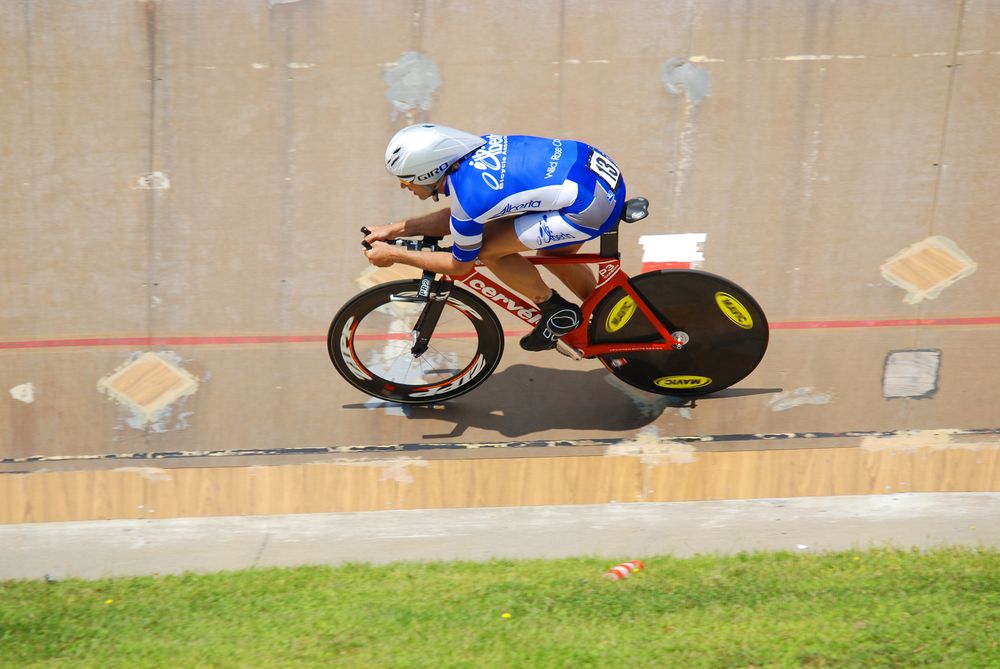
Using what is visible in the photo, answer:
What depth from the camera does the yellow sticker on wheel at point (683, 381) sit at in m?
5.21

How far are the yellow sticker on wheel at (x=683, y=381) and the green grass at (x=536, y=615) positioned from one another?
1258 millimetres

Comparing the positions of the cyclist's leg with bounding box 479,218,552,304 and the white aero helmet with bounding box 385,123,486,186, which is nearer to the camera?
the white aero helmet with bounding box 385,123,486,186

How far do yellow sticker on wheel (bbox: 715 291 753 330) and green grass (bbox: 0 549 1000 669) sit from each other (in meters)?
1.31

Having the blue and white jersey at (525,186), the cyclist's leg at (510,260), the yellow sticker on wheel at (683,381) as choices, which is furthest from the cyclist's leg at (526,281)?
the yellow sticker on wheel at (683,381)

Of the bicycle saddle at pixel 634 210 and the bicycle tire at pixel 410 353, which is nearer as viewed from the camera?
the bicycle saddle at pixel 634 210

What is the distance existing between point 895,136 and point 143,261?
482 centimetres

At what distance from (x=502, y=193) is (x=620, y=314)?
104cm

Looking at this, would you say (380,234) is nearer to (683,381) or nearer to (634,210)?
(634,210)

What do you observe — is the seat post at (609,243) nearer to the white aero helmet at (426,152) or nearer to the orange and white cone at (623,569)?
the white aero helmet at (426,152)

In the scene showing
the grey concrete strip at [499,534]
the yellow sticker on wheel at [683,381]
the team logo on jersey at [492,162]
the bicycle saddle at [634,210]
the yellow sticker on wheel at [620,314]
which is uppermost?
the team logo on jersey at [492,162]

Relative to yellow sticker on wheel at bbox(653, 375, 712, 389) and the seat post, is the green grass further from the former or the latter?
the seat post

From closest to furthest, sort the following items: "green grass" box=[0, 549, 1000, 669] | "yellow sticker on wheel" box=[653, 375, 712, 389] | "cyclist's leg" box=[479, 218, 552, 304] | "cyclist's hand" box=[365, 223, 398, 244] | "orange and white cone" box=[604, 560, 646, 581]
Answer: "green grass" box=[0, 549, 1000, 669]
"orange and white cone" box=[604, 560, 646, 581]
"cyclist's leg" box=[479, 218, 552, 304]
"cyclist's hand" box=[365, 223, 398, 244]
"yellow sticker on wheel" box=[653, 375, 712, 389]

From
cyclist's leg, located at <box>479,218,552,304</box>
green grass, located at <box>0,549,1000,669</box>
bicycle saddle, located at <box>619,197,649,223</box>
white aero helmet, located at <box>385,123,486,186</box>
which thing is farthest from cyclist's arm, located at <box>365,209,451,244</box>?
green grass, located at <box>0,549,1000,669</box>

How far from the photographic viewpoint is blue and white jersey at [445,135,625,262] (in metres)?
4.29
